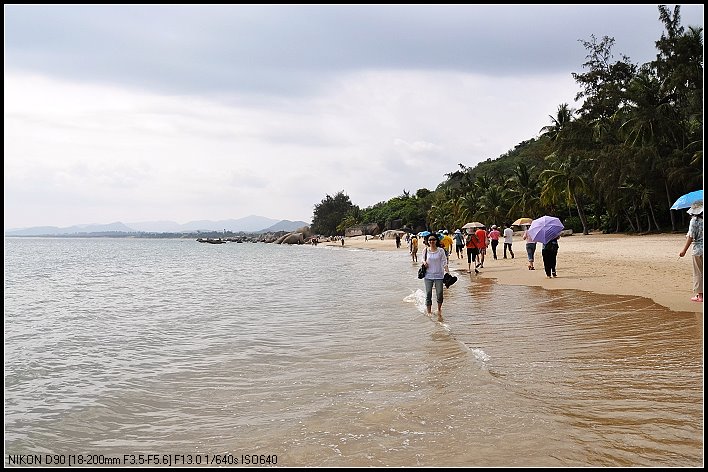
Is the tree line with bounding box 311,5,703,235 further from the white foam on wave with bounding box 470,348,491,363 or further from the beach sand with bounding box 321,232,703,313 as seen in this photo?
the white foam on wave with bounding box 470,348,491,363

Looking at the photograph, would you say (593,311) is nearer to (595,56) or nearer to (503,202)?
(595,56)

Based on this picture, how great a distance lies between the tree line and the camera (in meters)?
36.9

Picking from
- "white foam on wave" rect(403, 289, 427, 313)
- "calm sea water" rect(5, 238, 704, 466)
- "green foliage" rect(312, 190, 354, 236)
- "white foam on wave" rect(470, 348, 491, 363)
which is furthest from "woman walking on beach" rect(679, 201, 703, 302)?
"green foliage" rect(312, 190, 354, 236)

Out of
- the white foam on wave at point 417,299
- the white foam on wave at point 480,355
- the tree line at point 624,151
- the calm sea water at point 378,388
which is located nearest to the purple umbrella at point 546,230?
the white foam on wave at point 417,299

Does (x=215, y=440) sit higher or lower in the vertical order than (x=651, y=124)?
lower

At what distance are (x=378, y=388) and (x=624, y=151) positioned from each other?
3832 cm

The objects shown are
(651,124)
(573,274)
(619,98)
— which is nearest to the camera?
(573,274)

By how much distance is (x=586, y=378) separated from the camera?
6066mm

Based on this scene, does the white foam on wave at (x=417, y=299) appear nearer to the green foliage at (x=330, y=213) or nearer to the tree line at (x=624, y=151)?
the tree line at (x=624, y=151)

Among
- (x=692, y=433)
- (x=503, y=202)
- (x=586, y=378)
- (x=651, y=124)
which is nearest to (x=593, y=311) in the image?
(x=586, y=378)

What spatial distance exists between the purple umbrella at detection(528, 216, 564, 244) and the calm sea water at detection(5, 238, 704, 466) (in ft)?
15.7

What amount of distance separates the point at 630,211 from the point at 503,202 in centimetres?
1449

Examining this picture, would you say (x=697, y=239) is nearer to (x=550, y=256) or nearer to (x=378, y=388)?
(x=378, y=388)

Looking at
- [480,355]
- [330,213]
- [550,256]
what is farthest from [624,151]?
[330,213]
